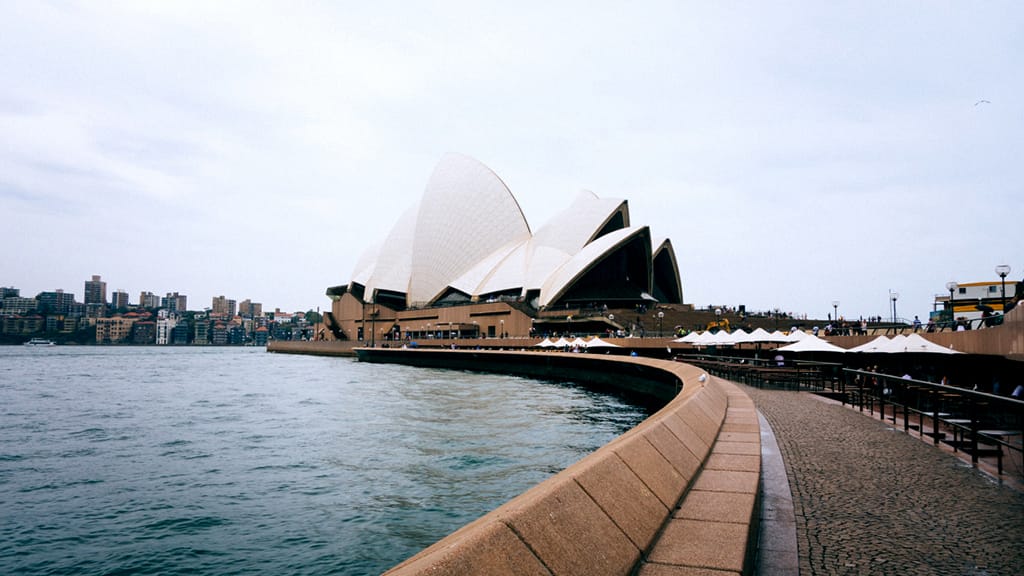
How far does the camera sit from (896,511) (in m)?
4.60

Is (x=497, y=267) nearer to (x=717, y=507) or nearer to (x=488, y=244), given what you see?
(x=488, y=244)

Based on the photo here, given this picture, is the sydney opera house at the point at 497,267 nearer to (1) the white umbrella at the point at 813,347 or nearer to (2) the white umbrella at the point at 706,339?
(2) the white umbrella at the point at 706,339

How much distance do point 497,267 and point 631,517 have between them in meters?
66.6

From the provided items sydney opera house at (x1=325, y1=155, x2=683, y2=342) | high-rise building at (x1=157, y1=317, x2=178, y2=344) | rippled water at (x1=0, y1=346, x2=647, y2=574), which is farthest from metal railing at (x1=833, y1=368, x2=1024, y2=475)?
high-rise building at (x1=157, y1=317, x2=178, y2=344)

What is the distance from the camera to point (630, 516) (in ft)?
10.5

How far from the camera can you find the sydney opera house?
60281 mm

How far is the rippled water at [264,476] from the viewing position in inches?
273

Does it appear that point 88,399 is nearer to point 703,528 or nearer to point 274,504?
point 274,504

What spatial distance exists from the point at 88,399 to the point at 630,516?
25554mm

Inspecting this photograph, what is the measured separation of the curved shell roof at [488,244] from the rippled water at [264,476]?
43.1 meters

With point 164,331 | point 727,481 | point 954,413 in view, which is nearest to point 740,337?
point 954,413

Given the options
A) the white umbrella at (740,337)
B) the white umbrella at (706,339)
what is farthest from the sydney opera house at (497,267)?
the white umbrella at (740,337)

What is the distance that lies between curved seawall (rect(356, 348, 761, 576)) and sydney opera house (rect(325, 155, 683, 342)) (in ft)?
153

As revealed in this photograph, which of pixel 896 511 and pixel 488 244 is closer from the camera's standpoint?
pixel 896 511
